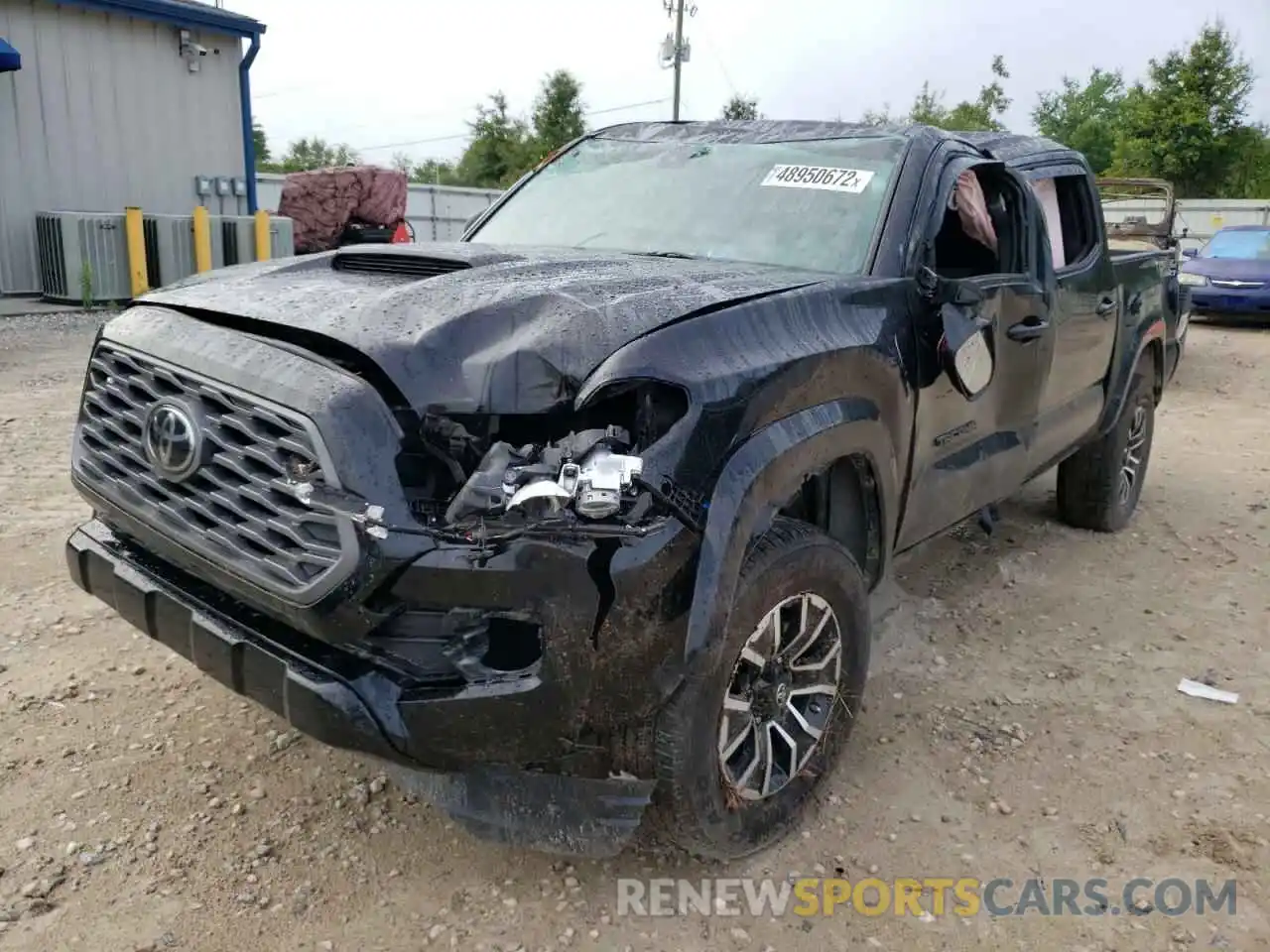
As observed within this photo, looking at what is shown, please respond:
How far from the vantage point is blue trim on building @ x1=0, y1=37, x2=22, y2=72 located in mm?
12469

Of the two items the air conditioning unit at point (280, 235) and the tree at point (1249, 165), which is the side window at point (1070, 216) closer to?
the air conditioning unit at point (280, 235)

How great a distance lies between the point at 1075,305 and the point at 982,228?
0.75 m

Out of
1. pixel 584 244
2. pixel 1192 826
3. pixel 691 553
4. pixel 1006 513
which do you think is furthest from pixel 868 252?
pixel 1006 513

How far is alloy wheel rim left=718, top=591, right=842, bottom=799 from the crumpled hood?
2.66 feet

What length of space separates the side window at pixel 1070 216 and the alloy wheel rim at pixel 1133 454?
127 cm

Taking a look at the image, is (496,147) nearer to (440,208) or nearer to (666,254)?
(440,208)

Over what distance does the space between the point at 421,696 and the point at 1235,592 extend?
165 inches

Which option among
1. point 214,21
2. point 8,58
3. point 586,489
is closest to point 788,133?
point 586,489

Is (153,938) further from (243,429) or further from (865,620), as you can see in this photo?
(865,620)

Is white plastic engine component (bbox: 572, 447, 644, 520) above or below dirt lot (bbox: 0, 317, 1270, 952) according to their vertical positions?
above

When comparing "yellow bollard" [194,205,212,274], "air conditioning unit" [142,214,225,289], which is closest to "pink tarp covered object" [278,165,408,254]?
"yellow bollard" [194,205,212,274]

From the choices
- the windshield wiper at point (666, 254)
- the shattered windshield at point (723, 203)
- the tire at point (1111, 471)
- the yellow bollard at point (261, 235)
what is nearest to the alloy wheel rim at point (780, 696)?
the shattered windshield at point (723, 203)

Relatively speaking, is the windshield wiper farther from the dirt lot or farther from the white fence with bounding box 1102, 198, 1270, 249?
the white fence with bounding box 1102, 198, 1270, 249

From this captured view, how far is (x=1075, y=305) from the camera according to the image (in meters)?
4.33
